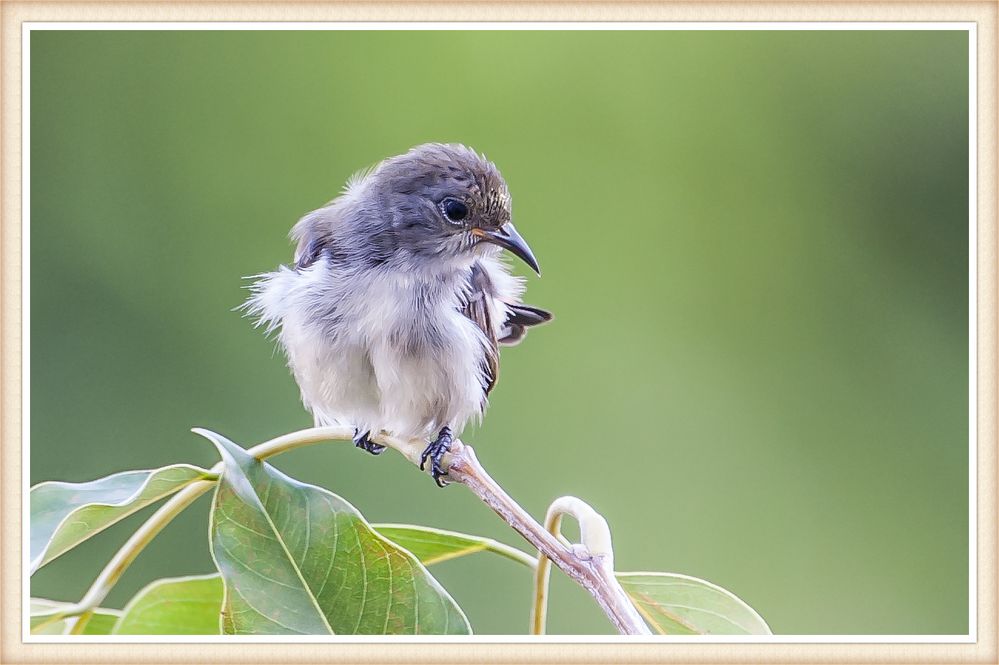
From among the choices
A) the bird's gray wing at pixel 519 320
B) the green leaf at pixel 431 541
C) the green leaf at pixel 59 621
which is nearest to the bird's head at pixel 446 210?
the bird's gray wing at pixel 519 320

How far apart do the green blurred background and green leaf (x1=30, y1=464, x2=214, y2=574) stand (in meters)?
1.90

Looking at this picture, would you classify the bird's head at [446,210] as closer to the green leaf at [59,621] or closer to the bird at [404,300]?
the bird at [404,300]

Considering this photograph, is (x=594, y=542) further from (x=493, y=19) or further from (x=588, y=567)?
(x=493, y=19)

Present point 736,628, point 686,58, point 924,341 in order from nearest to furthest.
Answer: point 736,628
point 924,341
point 686,58

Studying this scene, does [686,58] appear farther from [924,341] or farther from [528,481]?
[528,481]

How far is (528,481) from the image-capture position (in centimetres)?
454

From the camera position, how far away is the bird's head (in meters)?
2.83

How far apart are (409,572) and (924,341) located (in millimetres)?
3086

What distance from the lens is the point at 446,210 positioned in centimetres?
285

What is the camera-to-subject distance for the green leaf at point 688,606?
2.18 meters

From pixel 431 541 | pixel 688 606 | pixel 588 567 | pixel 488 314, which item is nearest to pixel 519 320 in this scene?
pixel 488 314

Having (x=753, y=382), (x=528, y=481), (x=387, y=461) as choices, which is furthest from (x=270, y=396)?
(x=753, y=382)

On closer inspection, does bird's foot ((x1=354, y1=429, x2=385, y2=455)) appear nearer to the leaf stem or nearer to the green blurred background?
the leaf stem

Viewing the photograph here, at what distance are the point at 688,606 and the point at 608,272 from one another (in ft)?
8.96
